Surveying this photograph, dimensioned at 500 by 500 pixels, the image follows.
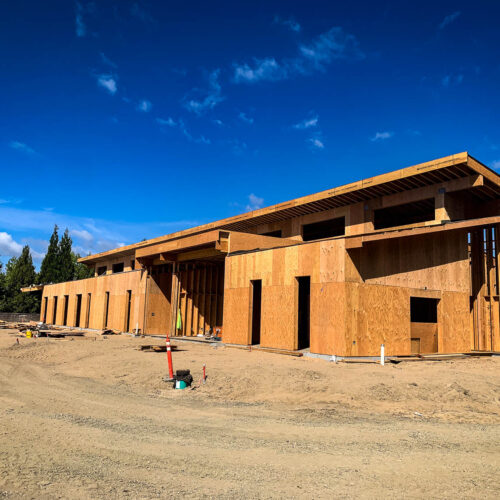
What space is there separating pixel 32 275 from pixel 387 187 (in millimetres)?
65986

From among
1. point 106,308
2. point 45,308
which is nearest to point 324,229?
point 106,308

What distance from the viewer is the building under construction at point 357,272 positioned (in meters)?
18.0

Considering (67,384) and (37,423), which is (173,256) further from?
(37,423)

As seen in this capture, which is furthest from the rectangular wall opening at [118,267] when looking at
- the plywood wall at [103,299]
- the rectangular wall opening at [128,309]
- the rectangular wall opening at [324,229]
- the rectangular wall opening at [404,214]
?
the rectangular wall opening at [404,214]

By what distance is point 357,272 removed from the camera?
18.1 metres

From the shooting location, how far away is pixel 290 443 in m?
6.75

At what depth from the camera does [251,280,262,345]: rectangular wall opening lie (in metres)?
22.6

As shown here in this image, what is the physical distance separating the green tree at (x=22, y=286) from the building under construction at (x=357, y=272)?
4551cm

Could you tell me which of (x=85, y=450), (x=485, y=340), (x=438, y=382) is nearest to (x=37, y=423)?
(x=85, y=450)

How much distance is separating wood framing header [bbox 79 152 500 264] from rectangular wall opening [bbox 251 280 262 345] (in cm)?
707

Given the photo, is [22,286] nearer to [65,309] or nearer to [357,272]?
[65,309]

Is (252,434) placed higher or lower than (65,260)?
lower

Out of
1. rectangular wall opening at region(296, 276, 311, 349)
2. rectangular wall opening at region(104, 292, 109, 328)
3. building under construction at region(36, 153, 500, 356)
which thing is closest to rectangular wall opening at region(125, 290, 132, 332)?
building under construction at region(36, 153, 500, 356)

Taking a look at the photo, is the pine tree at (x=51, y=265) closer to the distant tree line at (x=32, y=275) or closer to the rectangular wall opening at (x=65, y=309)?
the distant tree line at (x=32, y=275)
